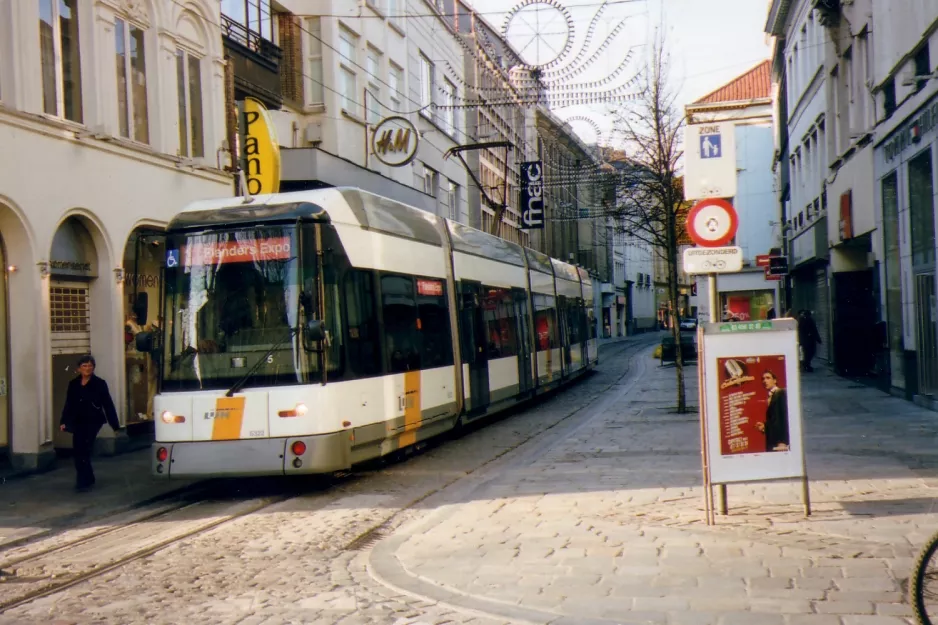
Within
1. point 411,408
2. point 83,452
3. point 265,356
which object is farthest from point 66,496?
point 411,408

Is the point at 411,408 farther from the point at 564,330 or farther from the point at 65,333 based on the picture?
the point at 564,330

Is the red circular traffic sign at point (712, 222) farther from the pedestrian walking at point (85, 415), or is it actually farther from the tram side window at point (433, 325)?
the pedestrian walking at point (85, 415)

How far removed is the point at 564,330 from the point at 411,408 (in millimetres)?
13862

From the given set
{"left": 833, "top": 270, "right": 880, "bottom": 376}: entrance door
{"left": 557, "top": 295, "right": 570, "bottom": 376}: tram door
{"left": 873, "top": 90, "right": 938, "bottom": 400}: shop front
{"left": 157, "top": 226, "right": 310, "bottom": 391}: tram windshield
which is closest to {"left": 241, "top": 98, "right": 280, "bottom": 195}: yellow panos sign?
{"left": 557, "top": 295, "right": 570, "bottom": 376}: tram door

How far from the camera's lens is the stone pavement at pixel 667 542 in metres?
6.34

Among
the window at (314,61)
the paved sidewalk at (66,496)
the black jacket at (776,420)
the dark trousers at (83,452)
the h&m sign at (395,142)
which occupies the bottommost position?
the paved sidewalk at (66,496)

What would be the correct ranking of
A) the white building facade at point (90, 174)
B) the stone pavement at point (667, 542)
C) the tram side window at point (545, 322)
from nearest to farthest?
1. the stone pavement at point (667, 542)
2. the white building facade at point (90, 174)
3. the tram side window at point (545, 322)

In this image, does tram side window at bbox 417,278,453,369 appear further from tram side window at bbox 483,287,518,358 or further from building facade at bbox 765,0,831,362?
building facade at bbox 765,0,831,362

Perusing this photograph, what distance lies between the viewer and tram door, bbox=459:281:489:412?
16750mm

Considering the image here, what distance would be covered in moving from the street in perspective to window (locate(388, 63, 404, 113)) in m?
2.44

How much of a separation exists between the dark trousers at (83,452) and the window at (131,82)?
6.51 meters

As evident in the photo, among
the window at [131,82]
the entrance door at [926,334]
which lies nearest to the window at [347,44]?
the window at [131,82]

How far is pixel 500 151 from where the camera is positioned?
182 feet

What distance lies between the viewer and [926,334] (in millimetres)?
17906
